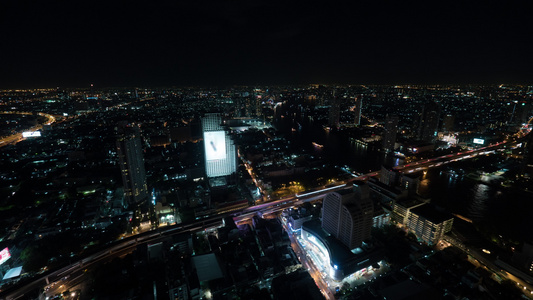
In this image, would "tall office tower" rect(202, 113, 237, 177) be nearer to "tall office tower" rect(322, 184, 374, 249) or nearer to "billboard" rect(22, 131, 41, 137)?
"tall office tower" rect(322, 184, 374, 249)

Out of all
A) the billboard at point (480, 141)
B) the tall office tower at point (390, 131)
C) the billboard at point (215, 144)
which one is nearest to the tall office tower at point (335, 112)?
the tall office tower at point (390, 131)

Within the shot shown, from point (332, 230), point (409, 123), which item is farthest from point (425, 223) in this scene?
point (409, 123)

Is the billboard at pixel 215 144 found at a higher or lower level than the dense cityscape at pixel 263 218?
higher

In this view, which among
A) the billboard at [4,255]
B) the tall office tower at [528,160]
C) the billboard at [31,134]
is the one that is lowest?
the billboard at [4,255]

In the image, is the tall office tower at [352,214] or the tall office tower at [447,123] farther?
the tall office tower at [447,123]

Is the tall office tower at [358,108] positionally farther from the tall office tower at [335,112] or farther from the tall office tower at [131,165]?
the tall office tower at [131,165]

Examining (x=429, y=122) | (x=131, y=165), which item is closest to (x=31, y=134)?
(x=131, y=165)
